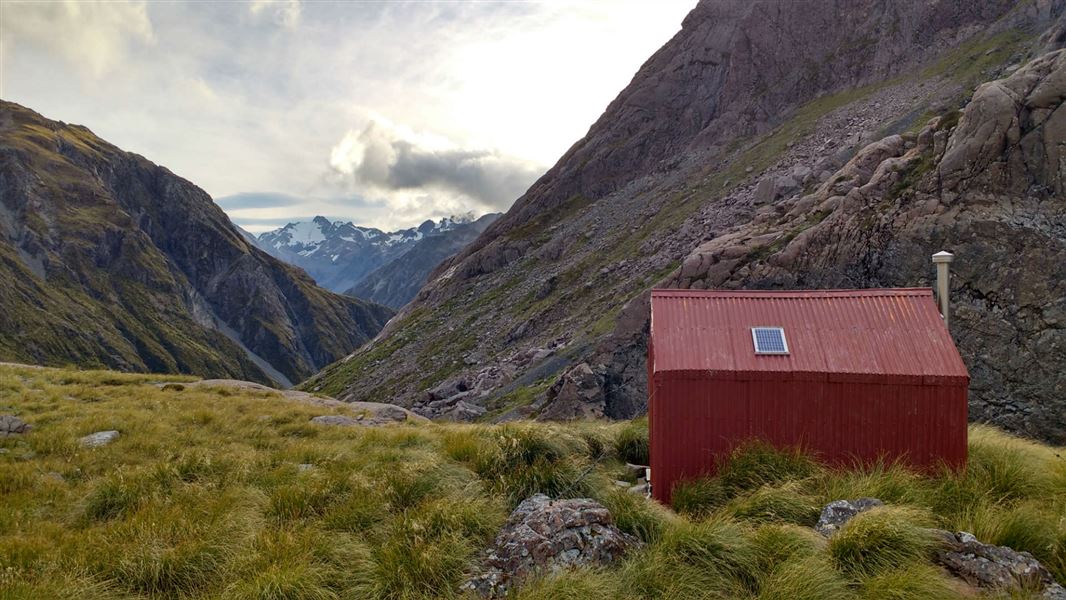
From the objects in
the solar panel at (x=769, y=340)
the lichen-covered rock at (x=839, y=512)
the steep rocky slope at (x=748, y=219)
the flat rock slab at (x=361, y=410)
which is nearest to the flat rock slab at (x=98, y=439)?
the flat rock slab at (x=361, y=410)

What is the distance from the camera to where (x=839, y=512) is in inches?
A: 339

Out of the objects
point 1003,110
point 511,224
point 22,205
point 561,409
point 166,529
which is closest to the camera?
point 166,529

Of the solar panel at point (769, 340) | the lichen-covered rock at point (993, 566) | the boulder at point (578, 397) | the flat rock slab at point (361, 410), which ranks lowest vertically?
the boulder at point (578, 397)

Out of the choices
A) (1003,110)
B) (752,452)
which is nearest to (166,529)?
(752,452)

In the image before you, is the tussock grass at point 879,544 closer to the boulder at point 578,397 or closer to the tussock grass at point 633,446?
the tussock grass at point 633,446

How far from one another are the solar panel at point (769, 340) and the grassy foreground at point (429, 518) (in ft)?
7.71

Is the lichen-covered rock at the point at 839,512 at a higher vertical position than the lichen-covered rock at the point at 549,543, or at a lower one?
lower

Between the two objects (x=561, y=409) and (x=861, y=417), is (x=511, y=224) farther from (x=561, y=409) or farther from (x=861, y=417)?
(x=861, y=417)

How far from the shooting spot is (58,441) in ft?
43.7

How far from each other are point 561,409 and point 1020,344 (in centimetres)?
2625

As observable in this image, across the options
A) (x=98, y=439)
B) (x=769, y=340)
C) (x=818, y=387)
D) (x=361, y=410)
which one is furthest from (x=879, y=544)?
(x=361, y=410)

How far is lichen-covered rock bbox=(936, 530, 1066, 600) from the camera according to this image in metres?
6.75

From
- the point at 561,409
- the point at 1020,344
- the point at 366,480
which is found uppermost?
the point at 366,480

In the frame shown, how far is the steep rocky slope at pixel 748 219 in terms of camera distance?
30703mm
